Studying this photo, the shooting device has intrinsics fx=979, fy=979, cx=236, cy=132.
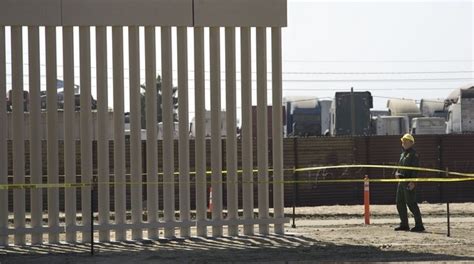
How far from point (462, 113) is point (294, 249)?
25203mm

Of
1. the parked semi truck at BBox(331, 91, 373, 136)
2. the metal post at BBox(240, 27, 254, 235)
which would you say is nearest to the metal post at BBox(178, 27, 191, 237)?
the metal post at BBox(240, 27, 254, 235)

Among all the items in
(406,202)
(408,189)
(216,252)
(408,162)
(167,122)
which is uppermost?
(167,122)

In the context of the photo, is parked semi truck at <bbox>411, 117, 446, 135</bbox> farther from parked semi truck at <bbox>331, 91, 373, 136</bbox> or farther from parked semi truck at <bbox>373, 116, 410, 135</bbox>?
parked semi truck at <bbox>331, 91, 373, 136</bbox>

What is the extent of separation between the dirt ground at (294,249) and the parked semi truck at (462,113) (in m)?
19.6

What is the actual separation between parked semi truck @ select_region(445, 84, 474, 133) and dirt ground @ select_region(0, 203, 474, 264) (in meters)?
19.6

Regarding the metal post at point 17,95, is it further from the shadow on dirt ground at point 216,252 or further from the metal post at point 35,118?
the shadow on dirt ground at point 216,252

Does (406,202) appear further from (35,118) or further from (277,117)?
(35,118)

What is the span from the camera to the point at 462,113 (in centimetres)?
3919

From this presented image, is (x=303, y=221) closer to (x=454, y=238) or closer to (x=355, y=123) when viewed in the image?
(x=454, y=238)

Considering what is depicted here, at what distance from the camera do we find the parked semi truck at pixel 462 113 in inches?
1527

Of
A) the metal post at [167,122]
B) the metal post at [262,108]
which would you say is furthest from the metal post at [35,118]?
the metal post at [262,108]

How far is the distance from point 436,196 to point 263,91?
14.5 metres

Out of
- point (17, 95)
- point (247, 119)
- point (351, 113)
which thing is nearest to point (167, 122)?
point (247, 119)

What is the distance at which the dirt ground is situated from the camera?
1426 centimetres
